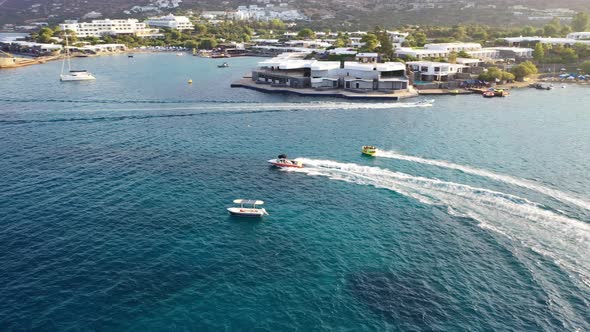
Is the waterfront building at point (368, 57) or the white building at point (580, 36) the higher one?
the white building at point (580, 36)

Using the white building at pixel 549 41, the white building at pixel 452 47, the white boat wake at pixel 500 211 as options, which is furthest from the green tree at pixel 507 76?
the white boat wake at pixel 500 211

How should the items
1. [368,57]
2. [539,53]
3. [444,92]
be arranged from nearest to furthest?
[444,92]
[368,57]
[539,53]

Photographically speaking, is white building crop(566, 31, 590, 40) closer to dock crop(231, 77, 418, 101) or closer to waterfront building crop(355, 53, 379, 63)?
waterfront building crop(355, 53, 379, 63)

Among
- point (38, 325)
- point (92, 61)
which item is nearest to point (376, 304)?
point (38, 325)

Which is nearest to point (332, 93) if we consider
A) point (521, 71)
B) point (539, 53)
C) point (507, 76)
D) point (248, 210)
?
point (507, 76)

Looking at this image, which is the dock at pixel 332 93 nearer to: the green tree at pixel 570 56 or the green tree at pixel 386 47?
the green tree at pixel 386 47

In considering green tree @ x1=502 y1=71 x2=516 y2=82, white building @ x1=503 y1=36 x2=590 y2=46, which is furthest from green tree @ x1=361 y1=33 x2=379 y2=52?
white building @ x1=503 y1=36 x2=590 y2=46

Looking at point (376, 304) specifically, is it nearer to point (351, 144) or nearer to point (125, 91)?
point (351, 144)

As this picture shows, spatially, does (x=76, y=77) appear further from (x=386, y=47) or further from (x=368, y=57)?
(x=386, y=47)
